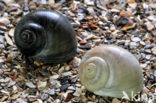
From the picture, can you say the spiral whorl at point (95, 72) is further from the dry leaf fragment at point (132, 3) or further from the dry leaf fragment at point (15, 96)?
the dry leaf fragment at point (132, 3)

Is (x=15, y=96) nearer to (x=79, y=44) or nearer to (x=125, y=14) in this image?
(x=79, y=44)

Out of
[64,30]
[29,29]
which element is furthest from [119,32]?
[29,29]

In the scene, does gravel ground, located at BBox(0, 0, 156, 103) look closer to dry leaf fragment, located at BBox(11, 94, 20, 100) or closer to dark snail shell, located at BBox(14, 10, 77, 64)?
dry leaf fragment, located at BBox(11, 94, 20, 100)

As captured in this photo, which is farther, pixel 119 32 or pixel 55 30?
pixel 119 32

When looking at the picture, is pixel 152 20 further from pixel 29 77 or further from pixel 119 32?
pixel 29 77

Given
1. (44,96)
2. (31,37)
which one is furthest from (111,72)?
(31,37)

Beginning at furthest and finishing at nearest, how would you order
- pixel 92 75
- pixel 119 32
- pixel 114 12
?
pixel 114 12
pixel 119 32
pixel 92 75

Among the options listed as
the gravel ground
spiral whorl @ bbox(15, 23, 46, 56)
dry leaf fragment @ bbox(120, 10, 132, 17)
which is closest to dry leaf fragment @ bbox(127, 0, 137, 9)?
the gravel ground

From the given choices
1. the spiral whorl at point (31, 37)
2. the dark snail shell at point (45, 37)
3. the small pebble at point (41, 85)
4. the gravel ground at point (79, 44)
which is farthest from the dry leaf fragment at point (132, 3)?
the small pebble at point (41, 85)
